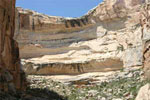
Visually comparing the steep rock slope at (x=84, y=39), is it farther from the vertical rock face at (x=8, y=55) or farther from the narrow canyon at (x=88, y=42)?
the vertical rock face at (x=8, y=55)

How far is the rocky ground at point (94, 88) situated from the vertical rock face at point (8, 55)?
908 millimetres

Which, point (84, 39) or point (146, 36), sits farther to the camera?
point (84, 39)

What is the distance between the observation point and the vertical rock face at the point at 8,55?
17.0 meters

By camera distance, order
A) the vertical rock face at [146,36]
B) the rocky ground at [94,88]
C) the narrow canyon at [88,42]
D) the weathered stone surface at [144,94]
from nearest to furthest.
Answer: the weathered stone surface at [144,94], the rocky ground at [94,88], the vertical rock face at [146,36], the narrow canyon at [88,42]

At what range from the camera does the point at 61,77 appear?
29.6m

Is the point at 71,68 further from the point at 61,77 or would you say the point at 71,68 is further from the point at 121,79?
the point at 121,79

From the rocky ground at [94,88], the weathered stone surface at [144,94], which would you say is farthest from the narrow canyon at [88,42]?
the weathered stone surface at [144,94]

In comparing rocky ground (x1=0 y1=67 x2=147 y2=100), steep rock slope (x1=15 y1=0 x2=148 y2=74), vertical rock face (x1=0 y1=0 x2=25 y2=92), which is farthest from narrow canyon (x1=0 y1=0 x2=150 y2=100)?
vertical rock face (x1=0 y1=0 x2=25 y2=92)

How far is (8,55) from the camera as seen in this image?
59.0ft

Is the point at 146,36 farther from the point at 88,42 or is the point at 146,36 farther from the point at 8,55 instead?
the point at 8,55

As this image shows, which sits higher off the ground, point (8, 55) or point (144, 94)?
point (8, 55)

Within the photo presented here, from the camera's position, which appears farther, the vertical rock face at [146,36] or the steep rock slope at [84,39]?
the steep rock slope at [84,39]

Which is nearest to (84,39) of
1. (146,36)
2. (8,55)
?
(146,36)

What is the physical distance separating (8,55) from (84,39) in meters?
16.6
